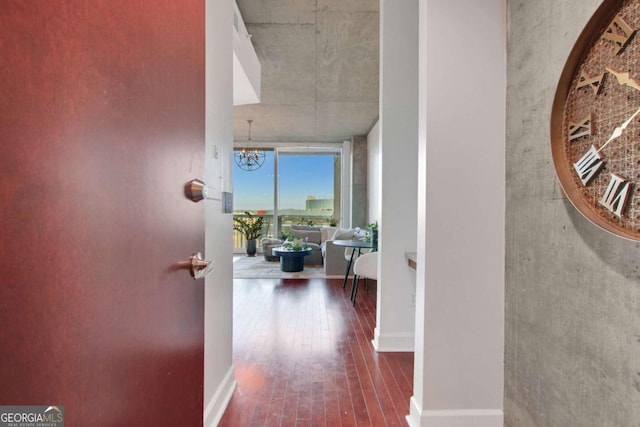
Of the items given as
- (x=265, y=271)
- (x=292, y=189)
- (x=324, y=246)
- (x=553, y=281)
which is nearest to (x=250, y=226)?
(x=292, y=189)

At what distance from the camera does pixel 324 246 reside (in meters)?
5.86

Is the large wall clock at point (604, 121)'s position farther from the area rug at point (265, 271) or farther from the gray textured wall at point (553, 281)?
the area rug at point (265, 271)

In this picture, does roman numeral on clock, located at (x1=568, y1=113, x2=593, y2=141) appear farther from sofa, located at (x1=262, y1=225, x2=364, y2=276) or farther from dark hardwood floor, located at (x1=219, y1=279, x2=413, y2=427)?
sofa, located at (x1=262, y1=225, x2=364, y2=276)

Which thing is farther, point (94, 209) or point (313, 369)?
point (313, 369)

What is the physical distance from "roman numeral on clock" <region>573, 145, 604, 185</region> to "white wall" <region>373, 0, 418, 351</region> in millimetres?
1631

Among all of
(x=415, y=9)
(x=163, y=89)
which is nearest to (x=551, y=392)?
(x=163, y=89)

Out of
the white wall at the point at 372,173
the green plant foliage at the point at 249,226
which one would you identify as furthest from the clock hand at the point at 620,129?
the green plant foliage at the point at 249,226

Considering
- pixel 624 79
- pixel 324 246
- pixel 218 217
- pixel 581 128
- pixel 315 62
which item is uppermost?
pixel 315 62

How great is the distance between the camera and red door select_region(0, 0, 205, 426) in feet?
1.28

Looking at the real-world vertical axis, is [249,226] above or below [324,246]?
above

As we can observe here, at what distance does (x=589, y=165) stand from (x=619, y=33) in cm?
39

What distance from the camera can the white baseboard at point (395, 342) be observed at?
264 centimetres

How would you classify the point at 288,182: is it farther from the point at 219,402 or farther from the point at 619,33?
the point at 619,33

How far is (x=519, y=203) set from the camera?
150cm
